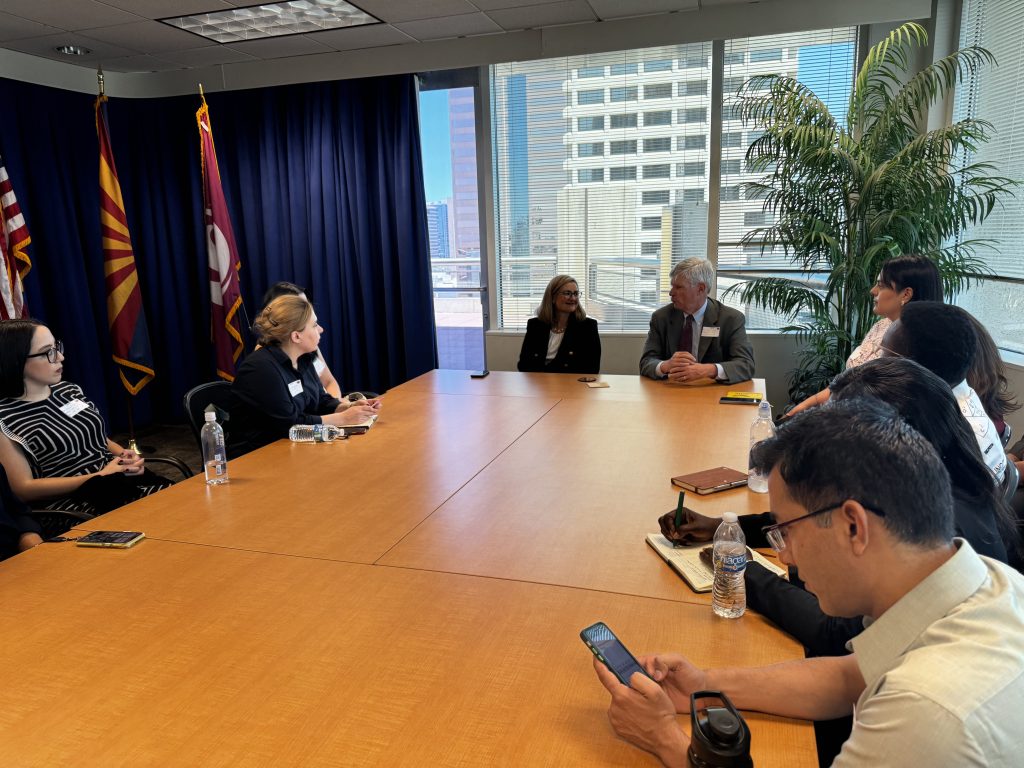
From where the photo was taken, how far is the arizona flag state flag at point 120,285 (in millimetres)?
5211

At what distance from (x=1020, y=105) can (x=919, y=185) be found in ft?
2.06

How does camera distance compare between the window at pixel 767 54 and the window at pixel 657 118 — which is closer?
the window at pixel 767 54

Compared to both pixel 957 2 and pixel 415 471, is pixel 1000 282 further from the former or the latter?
pixel 415 471

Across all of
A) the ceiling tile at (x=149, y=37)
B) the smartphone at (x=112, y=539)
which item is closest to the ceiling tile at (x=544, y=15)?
the ceiling tile at (x=149, y=37)

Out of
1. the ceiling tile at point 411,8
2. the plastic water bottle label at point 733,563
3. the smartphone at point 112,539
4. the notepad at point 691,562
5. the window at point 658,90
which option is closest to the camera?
the plastic water bottle label at point 733,563

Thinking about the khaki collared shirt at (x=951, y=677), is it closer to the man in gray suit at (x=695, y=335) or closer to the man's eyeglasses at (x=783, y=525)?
the man's eyeglasses at (x=783, y=525)

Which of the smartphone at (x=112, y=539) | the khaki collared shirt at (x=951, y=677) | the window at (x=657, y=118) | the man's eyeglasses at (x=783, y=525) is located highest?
the window at (x=657, y=118)

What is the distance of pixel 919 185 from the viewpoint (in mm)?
4043

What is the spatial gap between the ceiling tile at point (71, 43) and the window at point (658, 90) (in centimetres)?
380

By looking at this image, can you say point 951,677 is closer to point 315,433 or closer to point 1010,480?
point 1010,480

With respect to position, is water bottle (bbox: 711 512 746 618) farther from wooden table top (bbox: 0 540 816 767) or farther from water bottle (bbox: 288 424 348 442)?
water bottle (bbox: 288 424 348 442)

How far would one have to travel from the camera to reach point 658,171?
5238 mm

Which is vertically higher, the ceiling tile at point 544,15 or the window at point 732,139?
the ceiling tile at point 544,15

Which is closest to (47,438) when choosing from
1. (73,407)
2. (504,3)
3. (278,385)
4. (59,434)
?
(59,434)
